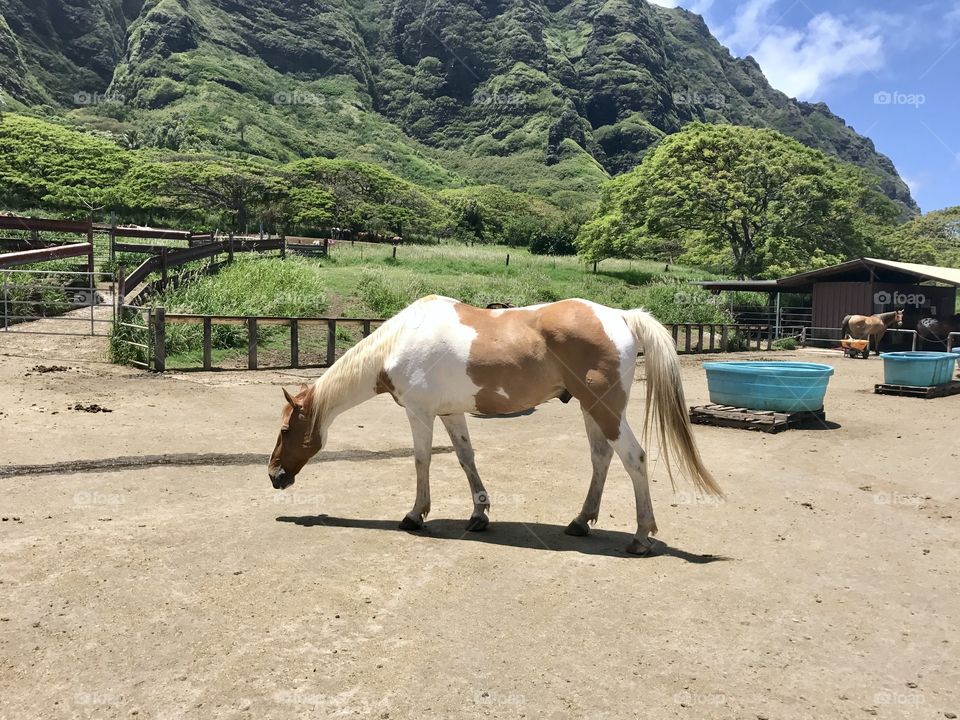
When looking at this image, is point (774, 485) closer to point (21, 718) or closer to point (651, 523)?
point (651, 523)

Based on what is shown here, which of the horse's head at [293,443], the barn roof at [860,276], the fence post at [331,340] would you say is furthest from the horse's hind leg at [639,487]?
the barn roof at [860,276]

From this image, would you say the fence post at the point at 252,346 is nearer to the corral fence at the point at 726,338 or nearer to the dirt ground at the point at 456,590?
the dirt ground at the point at 456,590

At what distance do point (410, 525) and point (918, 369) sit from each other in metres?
12.0

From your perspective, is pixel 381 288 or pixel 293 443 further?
pixel 381 288

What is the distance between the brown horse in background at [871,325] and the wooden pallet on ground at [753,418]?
14.9m

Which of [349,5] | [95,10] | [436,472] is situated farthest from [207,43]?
[436,472]

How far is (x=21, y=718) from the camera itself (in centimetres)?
253

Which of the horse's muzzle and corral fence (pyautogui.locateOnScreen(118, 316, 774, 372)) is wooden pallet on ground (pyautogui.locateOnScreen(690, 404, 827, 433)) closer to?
the horse's muzzle

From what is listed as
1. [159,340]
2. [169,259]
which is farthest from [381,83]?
[159,340]

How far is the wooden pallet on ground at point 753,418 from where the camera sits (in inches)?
364

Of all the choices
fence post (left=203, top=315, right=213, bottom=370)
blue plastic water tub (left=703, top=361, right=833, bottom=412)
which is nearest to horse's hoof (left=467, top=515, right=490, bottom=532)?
blue plastic water tub (left=703, top=361, right=833, bottom=412)

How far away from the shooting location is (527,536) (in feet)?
16.1

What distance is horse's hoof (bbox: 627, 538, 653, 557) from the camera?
4520mm

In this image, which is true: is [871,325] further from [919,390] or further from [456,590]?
[456,590]
